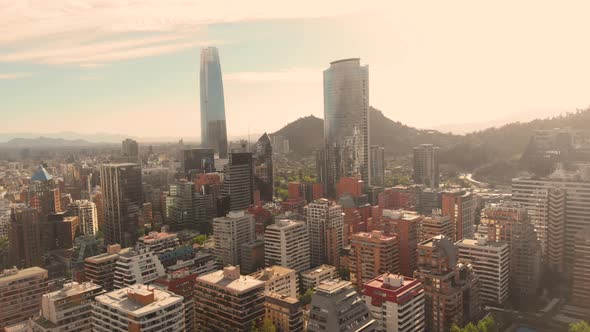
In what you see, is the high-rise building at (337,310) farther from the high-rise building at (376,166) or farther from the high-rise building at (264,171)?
the high-rise building at (376,166)

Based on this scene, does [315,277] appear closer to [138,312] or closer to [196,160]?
[138,312]

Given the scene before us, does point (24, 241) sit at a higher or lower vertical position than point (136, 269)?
lower

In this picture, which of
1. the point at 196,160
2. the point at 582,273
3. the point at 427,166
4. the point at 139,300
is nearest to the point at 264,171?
the point at 196,160

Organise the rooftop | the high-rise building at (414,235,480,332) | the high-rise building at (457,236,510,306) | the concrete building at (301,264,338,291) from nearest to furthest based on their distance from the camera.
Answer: the rooftop < the high-rise building at (414,235,480,332) < the high-rise building at (457,236,510,306) < the concrete building at (301,264,338,291)

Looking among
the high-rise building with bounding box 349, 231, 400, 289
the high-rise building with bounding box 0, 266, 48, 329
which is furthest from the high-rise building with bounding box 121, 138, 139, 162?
the high-rise building with bounding box 349, 231, 400, 289

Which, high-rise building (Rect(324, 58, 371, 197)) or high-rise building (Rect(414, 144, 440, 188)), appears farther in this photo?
high-rise building (Rect(324, 58, 371, 197))

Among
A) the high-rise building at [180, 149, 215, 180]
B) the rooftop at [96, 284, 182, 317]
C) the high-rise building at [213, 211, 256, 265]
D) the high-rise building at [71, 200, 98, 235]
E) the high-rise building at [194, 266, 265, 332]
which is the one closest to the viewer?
the rooftop at [96, 284, 182, 317]

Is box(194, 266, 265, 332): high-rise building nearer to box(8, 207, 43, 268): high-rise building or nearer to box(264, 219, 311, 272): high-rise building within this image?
box(264, 219, 311, 272): high-rise building
